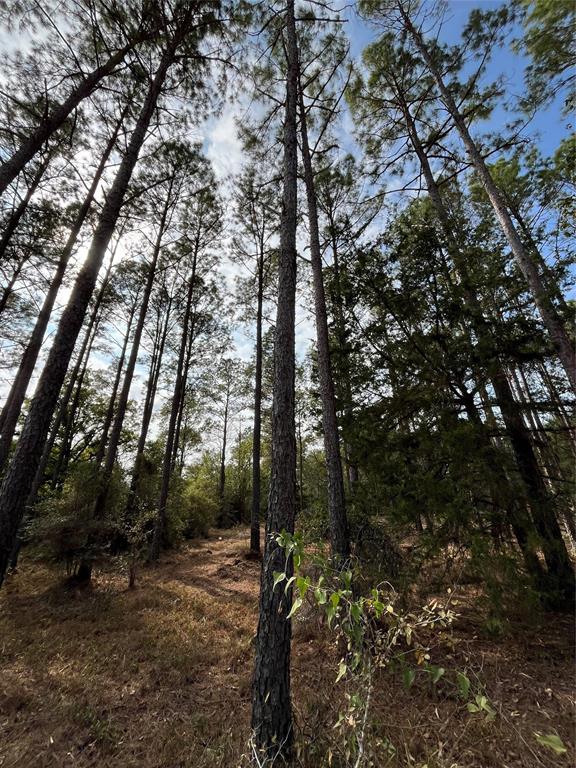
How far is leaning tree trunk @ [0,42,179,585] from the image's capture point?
360 cm

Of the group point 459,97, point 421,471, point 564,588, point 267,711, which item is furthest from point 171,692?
point 459,97

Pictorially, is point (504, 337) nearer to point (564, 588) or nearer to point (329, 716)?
point (564, 588)

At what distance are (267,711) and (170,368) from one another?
12938mm

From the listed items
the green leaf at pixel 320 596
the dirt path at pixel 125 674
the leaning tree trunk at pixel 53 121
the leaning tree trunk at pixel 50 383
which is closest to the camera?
the green leaf at pixel 320 596

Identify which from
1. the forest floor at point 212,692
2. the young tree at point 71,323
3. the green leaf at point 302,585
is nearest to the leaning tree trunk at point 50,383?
the young tree at point 71,323

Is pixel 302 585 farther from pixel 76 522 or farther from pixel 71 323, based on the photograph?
pixel 76 522

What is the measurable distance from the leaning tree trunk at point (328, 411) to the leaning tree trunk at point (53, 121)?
3594 millimetres

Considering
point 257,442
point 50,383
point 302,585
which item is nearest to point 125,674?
point 50,383

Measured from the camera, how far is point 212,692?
3689 millimetres

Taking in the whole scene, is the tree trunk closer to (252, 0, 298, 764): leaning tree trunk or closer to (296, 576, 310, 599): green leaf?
(252, 0, 298, 764): leaning tree trunk

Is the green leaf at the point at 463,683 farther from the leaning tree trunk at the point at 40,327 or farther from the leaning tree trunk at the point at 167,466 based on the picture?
the leaning tree trunk at the point at 40,327

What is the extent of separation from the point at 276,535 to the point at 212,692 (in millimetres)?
2989

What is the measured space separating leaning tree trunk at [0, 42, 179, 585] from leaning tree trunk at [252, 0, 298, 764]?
285 cm

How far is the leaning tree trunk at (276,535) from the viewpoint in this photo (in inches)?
102
